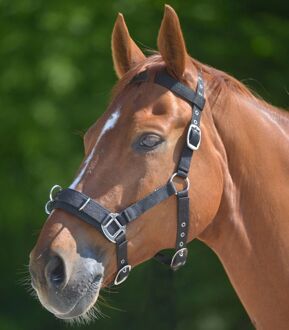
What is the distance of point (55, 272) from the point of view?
2498mm

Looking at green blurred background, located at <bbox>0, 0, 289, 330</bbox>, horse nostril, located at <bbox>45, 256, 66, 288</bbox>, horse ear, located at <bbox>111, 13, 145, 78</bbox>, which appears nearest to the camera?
horse nostril, located at <bbox>45, 256, 66, 288</bbox>

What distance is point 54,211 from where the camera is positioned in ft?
8.54

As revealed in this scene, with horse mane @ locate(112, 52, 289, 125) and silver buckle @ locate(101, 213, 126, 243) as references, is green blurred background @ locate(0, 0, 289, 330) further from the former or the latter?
silver buckle @ locate(101, 213, 126, 243)

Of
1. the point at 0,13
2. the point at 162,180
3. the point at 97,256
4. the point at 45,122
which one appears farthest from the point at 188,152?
the point at 0,13

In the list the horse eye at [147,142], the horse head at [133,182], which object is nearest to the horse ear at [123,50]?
the horse head at [133,182]

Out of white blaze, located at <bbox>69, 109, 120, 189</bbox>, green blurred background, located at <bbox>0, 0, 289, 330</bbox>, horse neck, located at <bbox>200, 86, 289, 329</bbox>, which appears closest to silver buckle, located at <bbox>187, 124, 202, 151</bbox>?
horse neck, located at <bbox>200, 86, 289, 329</bbox>

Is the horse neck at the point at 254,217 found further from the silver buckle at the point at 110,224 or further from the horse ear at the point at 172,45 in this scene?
the silver buckle at the point at 110,224

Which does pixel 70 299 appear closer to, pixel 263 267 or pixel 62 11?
pixel 263 267

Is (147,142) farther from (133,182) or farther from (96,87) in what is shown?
(96,87)

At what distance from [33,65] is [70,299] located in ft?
9.51

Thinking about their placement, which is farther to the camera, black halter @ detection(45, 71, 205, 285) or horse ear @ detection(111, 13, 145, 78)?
horse ear @ detection(111, 13, 145, 78)

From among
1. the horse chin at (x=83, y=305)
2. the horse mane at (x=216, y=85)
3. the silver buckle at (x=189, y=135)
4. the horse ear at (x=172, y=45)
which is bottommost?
the horse chin at (x=83, y=305)

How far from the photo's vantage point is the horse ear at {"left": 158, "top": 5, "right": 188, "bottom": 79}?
8.84ft

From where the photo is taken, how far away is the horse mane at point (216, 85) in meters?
2.80
